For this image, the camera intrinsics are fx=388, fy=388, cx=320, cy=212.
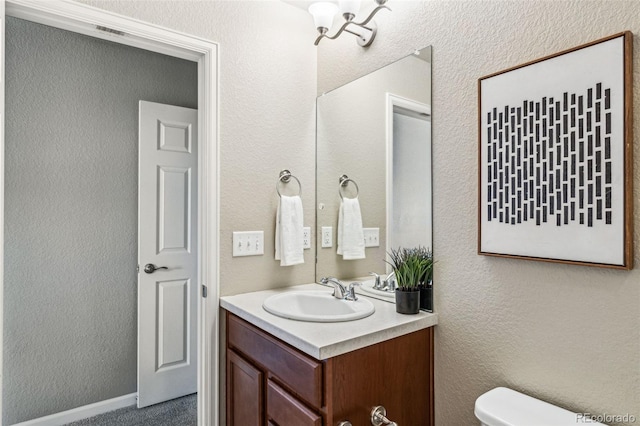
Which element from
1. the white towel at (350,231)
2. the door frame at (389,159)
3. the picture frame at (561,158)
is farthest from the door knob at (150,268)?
the picture frame at (561,158)

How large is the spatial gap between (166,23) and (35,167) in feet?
3.95

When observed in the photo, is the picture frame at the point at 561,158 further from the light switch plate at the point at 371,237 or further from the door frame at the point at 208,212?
the door frame at the point at 208,212

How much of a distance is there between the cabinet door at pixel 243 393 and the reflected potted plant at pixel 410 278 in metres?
0.62

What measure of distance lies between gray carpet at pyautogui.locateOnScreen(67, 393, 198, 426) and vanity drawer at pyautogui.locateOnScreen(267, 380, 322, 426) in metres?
1.15

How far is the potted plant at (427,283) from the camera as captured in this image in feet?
4.99

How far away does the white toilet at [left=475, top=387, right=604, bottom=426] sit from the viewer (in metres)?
1.05

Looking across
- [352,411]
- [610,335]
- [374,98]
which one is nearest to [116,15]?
[374,98]

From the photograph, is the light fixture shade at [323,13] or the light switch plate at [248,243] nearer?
the light fixture shade at [323,13]

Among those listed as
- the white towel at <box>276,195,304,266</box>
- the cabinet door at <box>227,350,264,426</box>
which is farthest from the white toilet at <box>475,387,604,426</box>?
the white towel at <box>276,195,304,266</box>

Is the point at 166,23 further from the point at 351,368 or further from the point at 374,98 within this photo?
the point at 351,368

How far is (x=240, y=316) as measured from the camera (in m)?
1.65

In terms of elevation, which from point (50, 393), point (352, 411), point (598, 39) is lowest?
point (50, 393)

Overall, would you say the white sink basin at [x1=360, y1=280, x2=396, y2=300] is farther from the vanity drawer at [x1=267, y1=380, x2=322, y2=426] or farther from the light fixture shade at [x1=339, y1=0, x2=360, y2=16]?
the light fixture shade at [x1=339, y1=0, x2=360, y2=16]

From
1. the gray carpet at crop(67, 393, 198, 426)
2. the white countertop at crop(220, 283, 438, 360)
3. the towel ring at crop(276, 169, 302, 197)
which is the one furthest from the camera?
the gray carpet at crop(67, 393, 198, 426)
